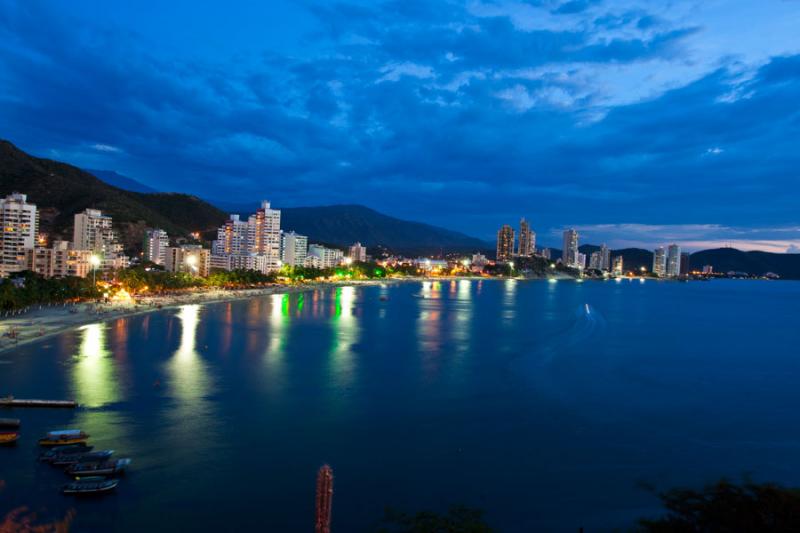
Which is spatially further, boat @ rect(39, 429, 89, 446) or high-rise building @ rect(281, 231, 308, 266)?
high-rise building @ rect(281, 231, 308, 266)

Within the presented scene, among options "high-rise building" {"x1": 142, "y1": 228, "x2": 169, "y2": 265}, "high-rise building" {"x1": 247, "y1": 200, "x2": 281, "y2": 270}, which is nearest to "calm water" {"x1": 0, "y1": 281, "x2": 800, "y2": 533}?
"high-rise building" {"x1": 142, "y1": 228, "x2": 169, "y2": 265}

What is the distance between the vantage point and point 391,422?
14.8m

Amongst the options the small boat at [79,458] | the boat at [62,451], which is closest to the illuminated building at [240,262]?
the boat at [62,451]

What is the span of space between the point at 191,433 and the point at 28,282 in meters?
26.5

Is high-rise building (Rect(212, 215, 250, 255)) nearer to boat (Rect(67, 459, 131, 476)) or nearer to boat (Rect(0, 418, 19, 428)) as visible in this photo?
boat (Rect(0, 418, 19, 428))

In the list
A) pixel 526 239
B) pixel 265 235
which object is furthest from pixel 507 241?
pixel 265 235

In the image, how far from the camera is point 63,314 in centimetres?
3098

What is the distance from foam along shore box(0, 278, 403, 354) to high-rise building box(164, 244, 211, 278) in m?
10.2

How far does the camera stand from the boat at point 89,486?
31.9ft

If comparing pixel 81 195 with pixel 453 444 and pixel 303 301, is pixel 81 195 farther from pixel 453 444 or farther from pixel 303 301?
pixel 453 444

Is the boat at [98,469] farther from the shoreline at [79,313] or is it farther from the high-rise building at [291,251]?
the high-rise building at [291,251]

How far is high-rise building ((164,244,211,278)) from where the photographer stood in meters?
62.4

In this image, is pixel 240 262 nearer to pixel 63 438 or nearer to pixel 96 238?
pixel 96 238

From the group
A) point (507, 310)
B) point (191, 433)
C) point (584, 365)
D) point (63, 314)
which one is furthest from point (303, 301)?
point (191, 433)
